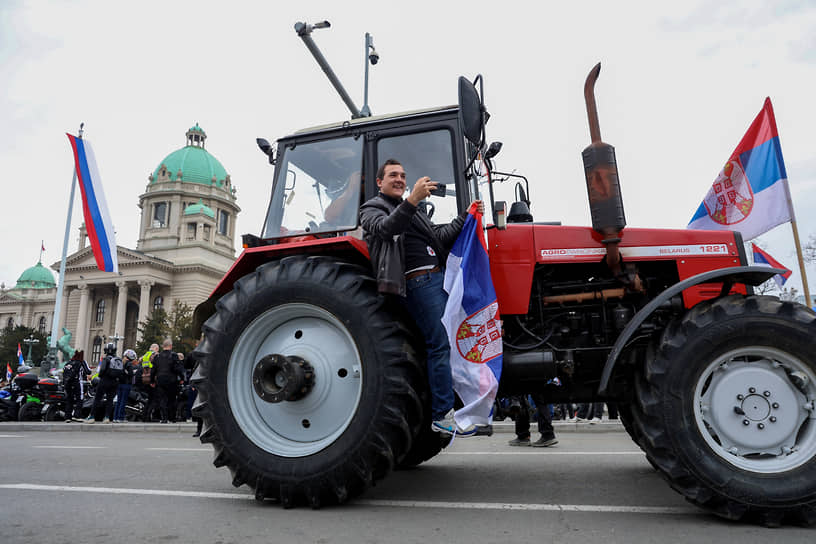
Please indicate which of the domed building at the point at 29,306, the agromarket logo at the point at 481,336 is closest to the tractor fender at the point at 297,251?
the agromarket logo at the point at 481,336

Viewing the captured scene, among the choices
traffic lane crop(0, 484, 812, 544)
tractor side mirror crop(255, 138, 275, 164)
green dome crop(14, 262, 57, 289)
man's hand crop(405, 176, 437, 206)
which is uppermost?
green dome crop(14, 262, 57, 289)

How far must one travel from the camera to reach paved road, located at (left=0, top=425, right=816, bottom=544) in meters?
2.63

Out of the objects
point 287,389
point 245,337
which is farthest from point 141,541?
point 245,337

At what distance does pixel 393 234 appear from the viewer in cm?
326

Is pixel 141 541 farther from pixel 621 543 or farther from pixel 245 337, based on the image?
pixel 621 543

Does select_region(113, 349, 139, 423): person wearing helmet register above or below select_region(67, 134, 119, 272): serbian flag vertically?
below

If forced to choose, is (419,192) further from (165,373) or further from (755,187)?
(165,373)

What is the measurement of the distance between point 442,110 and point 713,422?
8.47 ft

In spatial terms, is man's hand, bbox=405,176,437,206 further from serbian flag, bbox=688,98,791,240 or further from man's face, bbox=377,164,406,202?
serbian flag, bbox=688,98,791,240

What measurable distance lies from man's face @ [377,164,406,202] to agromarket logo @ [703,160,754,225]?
4619 millimetres

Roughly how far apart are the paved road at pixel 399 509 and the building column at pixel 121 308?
222 feet

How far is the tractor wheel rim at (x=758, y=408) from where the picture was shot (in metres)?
2.84

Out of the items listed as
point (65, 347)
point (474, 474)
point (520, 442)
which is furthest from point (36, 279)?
point (474, 474)

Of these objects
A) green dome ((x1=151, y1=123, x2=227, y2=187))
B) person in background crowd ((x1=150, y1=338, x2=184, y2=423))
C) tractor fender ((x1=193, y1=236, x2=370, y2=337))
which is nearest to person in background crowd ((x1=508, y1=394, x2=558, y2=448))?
tractor fender ((x1=193, y1=236, x2=370, y2=337))
